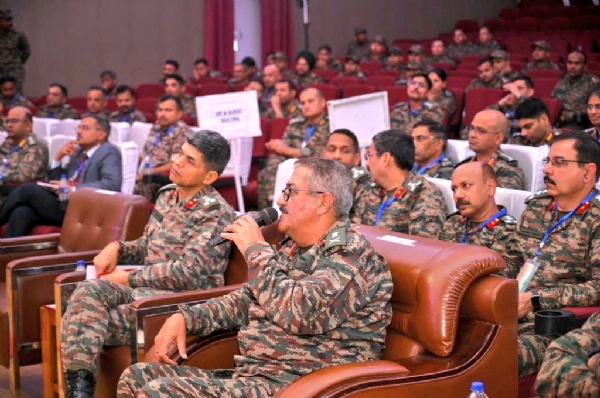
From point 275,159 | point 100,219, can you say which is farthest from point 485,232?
point 275,159

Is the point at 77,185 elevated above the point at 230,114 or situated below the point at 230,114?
below

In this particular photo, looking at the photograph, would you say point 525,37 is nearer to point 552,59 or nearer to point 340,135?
point 552,59

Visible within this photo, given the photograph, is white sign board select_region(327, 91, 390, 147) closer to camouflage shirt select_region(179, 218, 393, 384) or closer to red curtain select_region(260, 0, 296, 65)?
camouflage shirt select_region(179, 218, 393, 384)

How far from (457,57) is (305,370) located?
10.4 meters

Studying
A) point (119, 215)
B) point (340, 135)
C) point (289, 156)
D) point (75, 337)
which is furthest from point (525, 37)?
point (75, 337)

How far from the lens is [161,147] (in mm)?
6895

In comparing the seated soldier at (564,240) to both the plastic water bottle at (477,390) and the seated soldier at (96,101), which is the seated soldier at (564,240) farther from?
the seated soldier at (96,101)

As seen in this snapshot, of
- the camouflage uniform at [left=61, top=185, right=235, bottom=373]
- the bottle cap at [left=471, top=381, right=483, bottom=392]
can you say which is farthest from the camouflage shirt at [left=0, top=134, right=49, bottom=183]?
the bottle cap at [left=471, top=381, right=483, bottom=392]

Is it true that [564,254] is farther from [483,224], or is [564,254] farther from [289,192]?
[289,192]

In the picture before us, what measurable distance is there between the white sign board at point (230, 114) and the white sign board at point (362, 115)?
789mm

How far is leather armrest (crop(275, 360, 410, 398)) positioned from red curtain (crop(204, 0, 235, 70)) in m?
11.0

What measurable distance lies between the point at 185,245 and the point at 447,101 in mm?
5031

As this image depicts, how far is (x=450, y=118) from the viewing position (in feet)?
26.4

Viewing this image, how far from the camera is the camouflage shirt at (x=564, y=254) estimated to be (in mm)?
2879
